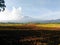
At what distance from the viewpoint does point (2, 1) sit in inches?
1908

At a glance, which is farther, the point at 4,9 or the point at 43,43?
the point at 4,9

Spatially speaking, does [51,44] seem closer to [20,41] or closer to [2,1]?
[20,41]

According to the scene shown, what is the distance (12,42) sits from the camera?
620 inches

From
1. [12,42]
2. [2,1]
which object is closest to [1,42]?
[12,42]

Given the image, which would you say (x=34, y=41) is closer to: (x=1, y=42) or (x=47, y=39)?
(x=47, y=39)

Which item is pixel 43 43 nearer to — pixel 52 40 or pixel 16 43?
pixel 52 40

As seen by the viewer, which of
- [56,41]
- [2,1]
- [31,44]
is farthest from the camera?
[2,1]

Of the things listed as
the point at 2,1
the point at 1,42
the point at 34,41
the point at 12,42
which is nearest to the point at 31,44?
the point at 34,41

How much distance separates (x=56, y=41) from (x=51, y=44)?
776mm

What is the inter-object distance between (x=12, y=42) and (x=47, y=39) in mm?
2970

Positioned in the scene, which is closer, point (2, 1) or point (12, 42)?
point (12, 42)

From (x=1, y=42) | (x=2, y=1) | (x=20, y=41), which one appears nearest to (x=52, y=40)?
(x=20, y=41)

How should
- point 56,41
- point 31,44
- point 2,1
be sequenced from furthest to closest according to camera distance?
point 2,1
point 56,41
point 31,44

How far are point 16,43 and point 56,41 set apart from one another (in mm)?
3434
